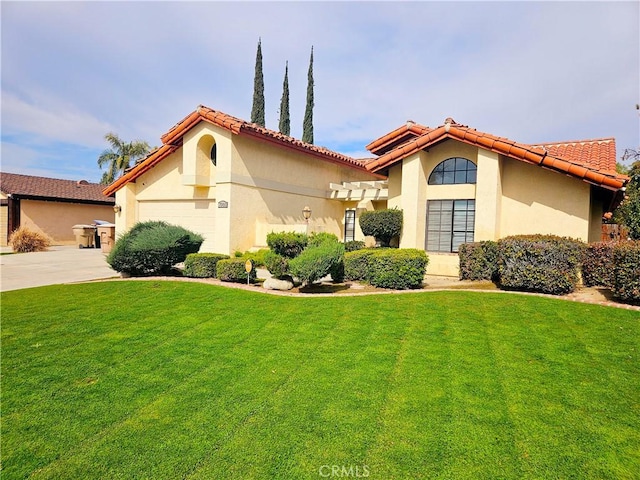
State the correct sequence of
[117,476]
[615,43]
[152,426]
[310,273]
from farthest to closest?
[615,43] → [310,273] → [152,426] → [117,476]

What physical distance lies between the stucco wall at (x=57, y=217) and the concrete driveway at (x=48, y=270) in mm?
9017

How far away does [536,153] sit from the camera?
11.3m

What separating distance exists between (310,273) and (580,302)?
19.3ft

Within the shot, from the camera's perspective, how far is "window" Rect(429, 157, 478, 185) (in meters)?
13.3

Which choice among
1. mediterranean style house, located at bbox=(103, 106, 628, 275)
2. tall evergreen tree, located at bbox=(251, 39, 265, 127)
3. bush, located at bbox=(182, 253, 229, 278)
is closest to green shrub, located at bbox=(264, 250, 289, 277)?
bush, located at bbox=(182, 253, 229, 278)

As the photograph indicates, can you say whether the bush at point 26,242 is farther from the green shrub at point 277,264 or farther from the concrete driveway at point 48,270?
the green shrub at point 277,264

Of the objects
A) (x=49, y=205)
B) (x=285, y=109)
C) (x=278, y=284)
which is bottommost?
(x=278, y=284)

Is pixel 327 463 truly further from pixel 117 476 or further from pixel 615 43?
pixel 615 43

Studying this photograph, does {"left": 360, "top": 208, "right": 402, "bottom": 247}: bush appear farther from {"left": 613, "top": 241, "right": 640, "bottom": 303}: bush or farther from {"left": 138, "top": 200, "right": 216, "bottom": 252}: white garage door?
{"left": 138, "top": 200, "right": 216, "bottom": 252}: white garage door

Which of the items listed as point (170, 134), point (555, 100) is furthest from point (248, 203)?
point (555, 100)

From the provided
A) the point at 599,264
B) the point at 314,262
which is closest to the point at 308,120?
the point at 314,262

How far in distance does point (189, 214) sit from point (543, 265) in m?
14.7

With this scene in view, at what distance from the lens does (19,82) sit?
53.8 ft

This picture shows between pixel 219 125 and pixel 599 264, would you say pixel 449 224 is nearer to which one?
pixel 599 264
